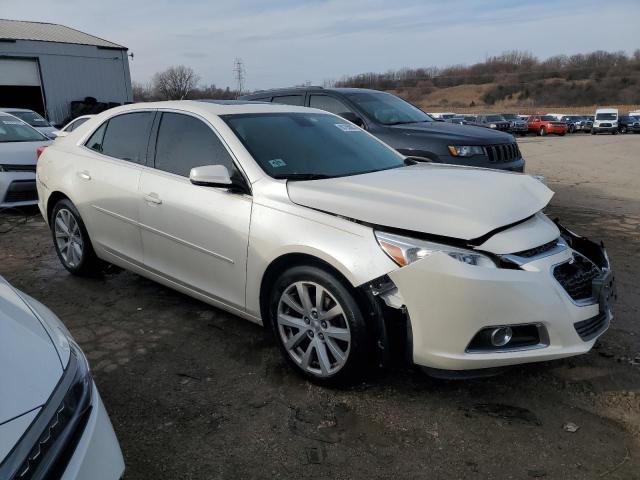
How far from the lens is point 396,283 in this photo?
2.66m

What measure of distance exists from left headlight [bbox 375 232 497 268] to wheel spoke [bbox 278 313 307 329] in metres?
0.70

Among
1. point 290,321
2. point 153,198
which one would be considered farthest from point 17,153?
point 290,321

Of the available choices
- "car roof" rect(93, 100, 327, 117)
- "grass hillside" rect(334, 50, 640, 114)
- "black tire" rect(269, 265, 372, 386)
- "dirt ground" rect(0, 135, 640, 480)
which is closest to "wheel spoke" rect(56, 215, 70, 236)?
"dirt ground" rect(0, 135, 640, 480)

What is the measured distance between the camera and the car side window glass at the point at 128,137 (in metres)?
4.14

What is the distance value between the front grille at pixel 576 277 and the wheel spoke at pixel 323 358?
129cm

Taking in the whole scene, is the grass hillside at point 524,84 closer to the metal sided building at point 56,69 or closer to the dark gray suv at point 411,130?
the metal sided building at point 56,69

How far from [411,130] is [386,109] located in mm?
821

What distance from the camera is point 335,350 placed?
2951mm

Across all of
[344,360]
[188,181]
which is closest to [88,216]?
[188,181]

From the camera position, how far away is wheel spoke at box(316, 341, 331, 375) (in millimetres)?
2998

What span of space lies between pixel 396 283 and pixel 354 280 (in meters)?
0.22

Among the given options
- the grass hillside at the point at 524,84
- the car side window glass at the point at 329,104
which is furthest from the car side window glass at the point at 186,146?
the grass hillside at the point at 524,84

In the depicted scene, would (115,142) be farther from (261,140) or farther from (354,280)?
(354,280)

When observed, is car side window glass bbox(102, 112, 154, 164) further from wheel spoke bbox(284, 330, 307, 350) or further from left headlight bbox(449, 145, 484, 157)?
left headlight bbox(449, 145, 484, 157)
